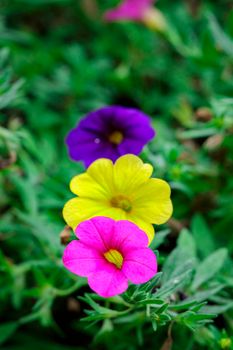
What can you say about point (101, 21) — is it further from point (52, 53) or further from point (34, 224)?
point (34, 224)

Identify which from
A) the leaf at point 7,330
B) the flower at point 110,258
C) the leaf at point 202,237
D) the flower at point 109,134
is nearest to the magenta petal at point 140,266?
the flower at point 110,258

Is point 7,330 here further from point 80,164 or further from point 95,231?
point 95,231

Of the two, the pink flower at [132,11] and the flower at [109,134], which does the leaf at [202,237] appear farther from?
the pink flower at [132,11]

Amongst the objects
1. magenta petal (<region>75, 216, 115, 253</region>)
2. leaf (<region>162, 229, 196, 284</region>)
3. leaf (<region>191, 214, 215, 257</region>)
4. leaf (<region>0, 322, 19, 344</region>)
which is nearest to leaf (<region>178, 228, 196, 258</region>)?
leaf (<region>162, 229, 196, 284</region>)

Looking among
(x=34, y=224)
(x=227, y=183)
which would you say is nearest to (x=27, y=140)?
(x=34, y=224)

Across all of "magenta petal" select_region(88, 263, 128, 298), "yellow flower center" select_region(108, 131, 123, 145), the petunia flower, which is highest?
"magenta petal" select_region(88, 263, 128, 298)

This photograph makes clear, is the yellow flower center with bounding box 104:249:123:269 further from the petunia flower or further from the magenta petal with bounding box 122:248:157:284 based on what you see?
A: the petunia flower
